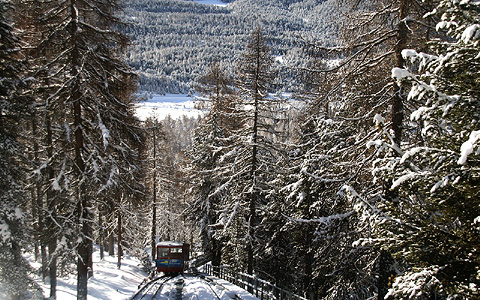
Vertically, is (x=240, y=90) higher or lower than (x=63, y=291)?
higher

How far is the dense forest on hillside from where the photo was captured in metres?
5.22

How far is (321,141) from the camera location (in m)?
13.4

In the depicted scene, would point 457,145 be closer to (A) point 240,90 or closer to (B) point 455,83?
(B) point 455,83

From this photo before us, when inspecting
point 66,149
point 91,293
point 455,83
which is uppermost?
point 455,83

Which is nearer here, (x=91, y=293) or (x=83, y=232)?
(x=83, y=232)

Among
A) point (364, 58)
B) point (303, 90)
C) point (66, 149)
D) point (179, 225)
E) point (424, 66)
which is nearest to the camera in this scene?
point (424, 66)

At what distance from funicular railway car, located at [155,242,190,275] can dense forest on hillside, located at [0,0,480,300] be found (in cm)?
674

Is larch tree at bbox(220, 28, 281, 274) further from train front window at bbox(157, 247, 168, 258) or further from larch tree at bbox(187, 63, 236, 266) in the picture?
train front window at bbox(157, 247, 168, 258)

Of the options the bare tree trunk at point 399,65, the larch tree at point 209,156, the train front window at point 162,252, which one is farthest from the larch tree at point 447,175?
the train front window at point 162,252

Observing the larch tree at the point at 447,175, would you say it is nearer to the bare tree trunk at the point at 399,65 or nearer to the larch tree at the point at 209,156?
the bare tree trunk at the point at 399,65

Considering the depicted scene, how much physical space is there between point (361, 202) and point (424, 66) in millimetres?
2754

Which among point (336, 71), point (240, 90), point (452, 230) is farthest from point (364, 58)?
point (240, 90)

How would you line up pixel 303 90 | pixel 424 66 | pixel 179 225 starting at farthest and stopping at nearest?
1. pixel 179 225
2. pixel 303 90
3. pixel 424 66

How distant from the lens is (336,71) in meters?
9.52
